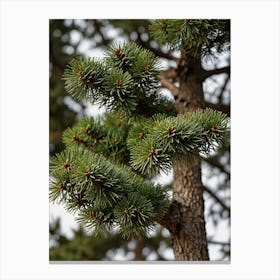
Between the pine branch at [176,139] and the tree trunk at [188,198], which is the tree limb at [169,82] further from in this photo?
the pine branch at [176,139]

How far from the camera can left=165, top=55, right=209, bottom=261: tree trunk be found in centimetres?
175

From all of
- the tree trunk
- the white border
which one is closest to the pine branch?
the tree trunk

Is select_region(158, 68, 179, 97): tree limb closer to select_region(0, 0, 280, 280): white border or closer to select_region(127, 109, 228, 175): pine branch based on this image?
select_region(0, 0, 280, 280): white border

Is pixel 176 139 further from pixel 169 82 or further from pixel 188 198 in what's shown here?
pixel 169 82

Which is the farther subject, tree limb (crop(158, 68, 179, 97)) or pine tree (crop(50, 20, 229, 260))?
tree limb (crop(158, 68, 179, 97))

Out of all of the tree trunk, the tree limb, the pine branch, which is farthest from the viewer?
the tree limb

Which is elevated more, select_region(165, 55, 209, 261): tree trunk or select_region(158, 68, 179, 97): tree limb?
select_region(158, 68, 179, 97): tree limb
